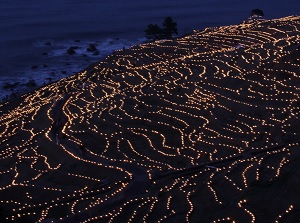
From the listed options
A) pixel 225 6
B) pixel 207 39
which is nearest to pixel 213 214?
pixel 207 39

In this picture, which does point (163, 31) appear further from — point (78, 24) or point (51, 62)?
point (78, 24)

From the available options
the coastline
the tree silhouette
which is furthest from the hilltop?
the tree silhouette

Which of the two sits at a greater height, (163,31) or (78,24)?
(163,31)

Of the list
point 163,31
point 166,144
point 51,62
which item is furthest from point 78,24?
point 166,144

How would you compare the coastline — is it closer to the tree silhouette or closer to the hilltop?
the tree silhouette

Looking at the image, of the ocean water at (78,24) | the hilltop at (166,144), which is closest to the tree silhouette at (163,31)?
the ocean water at (78,24)

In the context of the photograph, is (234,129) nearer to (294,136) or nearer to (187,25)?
(294,136)
